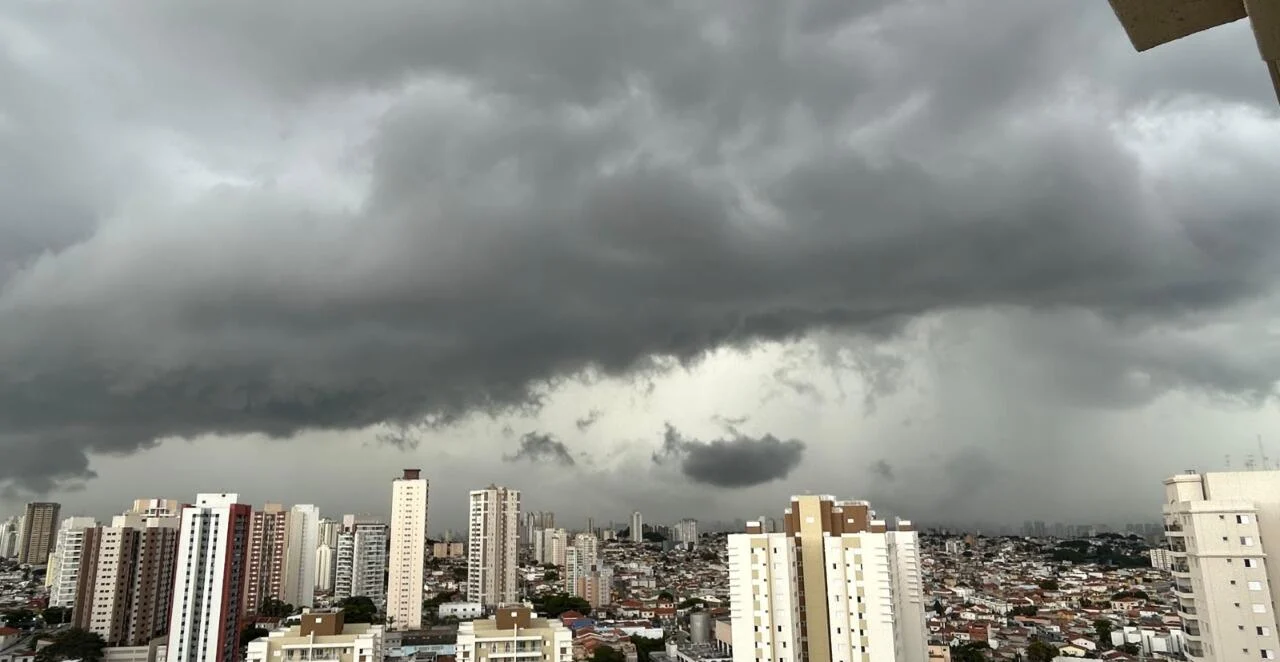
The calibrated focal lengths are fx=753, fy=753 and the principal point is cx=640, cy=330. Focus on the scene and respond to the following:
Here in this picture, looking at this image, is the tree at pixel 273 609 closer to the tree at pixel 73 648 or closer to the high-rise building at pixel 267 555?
the high-rise building at pixel 267 555

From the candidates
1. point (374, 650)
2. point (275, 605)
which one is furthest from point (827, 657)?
point (275, 605)

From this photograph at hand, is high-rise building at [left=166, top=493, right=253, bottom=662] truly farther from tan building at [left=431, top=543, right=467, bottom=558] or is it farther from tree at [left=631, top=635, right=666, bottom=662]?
tan building at [left=431, top=543, right=467, bottom=558]

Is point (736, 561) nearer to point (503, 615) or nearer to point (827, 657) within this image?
point (827, 657)

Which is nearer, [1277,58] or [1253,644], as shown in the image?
[1277,58]

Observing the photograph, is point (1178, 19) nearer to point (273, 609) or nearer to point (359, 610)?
point (359, 610)

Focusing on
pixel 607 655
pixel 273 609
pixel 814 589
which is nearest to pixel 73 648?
pixel 273 609

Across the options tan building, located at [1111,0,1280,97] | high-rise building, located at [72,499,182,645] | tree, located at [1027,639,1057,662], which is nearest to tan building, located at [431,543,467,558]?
high-rise building, located at [72,499,182,645]
